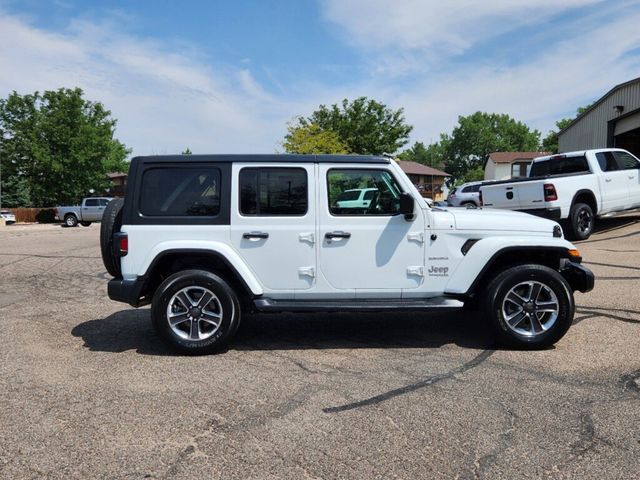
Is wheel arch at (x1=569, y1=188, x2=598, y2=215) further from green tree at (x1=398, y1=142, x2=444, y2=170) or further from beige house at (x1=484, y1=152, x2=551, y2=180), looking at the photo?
green tree at (x1=398, y1=142, x2=444, y2=170)

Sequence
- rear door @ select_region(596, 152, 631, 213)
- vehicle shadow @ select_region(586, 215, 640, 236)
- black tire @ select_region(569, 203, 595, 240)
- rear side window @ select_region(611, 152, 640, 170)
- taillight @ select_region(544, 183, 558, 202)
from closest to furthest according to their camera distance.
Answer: taillight @ select_region(544, 183, 558, 202) → black tire @ select_region(569, 203, 595, 240) → rear door @ select_region(596, 152, 631, 213) → rear side window @ select_region(611, 152, 640, 170) → vehicle shadow @ select_region(586, 215, 640, 236)

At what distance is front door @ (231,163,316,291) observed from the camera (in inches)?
189

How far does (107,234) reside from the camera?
506cm

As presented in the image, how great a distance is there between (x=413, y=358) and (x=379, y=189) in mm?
1604

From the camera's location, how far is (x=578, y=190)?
1191cm

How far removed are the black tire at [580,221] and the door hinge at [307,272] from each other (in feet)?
30.4

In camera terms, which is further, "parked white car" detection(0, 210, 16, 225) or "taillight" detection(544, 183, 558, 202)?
"parked white car" detection(0, 210, 16, 225)

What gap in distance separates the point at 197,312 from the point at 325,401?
1661 mm

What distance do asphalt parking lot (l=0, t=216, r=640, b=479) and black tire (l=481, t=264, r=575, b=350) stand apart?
0.18 m

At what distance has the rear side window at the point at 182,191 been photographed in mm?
4828

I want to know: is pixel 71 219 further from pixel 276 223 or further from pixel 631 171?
pixel 276 223

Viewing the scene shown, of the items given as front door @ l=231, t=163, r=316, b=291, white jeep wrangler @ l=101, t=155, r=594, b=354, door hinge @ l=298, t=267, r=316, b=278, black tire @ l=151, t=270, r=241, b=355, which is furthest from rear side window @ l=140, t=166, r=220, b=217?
door hinge @ l=298, t=267, r=316, b=278

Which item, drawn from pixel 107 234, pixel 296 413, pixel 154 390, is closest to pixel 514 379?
pixel 296 413

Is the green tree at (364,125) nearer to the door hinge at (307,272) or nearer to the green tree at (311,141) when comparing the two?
the green tree at (311,141)
